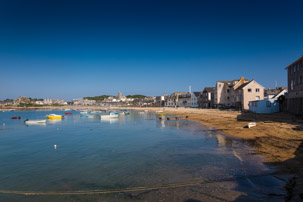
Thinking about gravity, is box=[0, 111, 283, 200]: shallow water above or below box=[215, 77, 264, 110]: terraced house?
below

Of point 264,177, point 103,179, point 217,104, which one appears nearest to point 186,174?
point 264,177

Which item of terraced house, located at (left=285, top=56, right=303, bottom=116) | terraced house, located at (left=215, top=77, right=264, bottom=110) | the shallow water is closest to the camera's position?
the shallow water

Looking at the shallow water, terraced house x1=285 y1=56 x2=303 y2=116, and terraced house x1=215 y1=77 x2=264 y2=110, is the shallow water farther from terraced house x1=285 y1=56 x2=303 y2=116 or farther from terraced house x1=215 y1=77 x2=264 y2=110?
terraced house x1=215 y1=77 x2=264 y2=110

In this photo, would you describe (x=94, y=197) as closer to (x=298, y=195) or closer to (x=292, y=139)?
(x=298, y=195)

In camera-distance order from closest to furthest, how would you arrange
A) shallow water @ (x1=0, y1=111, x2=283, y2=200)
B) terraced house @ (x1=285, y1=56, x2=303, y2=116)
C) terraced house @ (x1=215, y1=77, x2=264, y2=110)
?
1. shallow water @ (x1=0, y1=111, x2=283, y2=200)
2. terraced house @ (x1=285, y1=56, x2=303, y2=116)
3. terraced house @ (x1=215, y1=77, x2=264, y2=110)

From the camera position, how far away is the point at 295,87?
3519 cm

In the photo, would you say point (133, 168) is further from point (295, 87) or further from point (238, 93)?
point (238, 93)

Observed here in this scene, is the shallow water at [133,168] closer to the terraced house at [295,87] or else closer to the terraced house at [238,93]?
the terraced house at [295,87]

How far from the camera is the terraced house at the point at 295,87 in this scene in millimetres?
32553

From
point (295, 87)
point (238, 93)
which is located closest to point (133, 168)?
point (295, 87)

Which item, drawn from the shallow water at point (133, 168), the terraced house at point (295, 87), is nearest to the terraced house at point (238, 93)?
the terraced house at point (295, 87)

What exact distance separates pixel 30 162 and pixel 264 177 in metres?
17.3

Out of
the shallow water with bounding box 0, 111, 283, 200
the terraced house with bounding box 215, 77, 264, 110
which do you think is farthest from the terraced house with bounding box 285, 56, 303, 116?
the shallow water with bounding box 0, 111, 283, 200

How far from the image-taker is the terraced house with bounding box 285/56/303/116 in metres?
32.6
